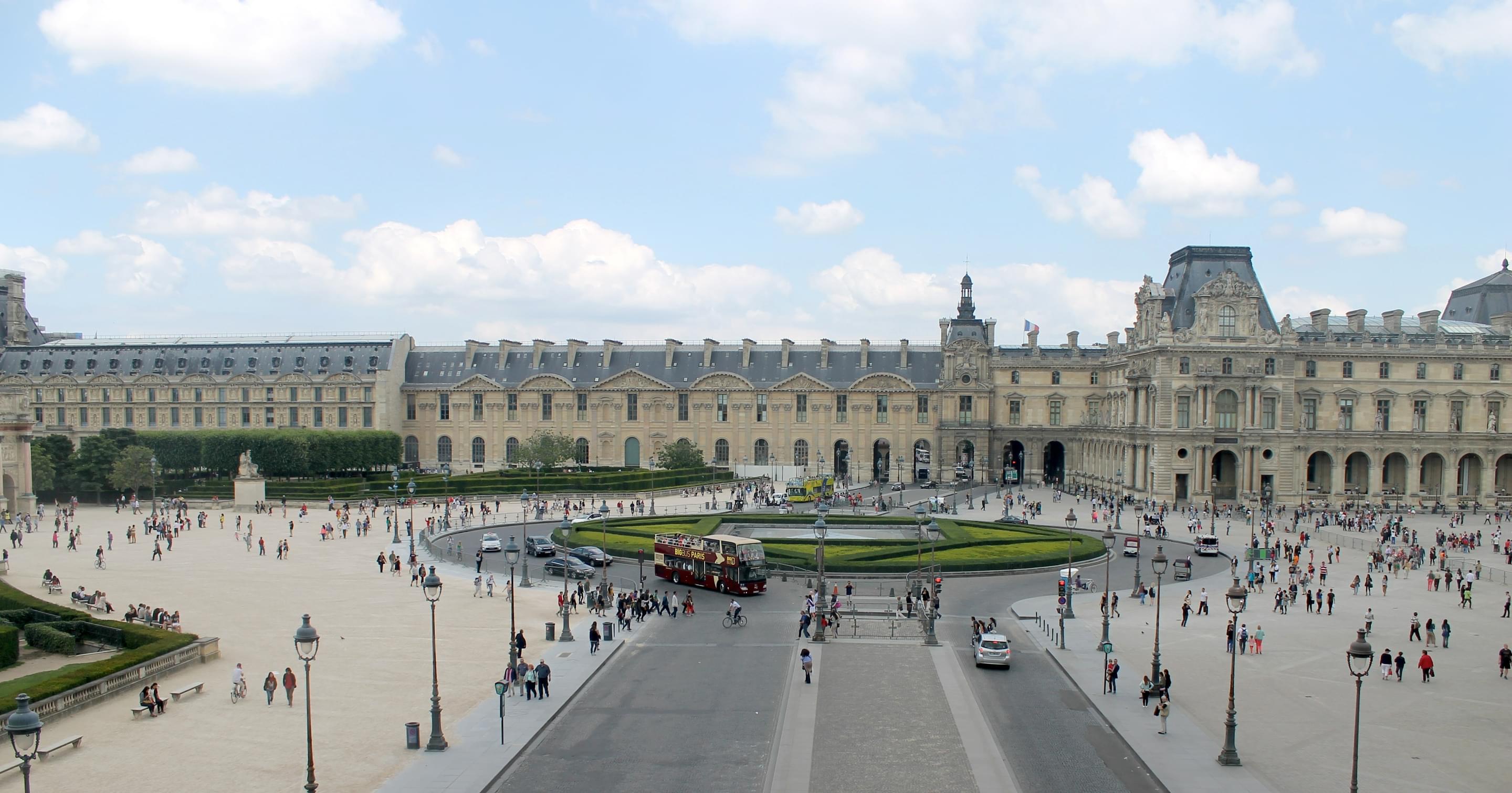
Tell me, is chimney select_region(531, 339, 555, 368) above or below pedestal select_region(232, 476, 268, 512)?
above

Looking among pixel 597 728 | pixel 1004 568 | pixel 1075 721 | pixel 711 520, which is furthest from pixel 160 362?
Answer: pixel 1075 721

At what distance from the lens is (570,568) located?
5012cm

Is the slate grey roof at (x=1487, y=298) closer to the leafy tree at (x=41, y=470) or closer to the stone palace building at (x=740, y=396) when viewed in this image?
the stone palace building at (x=740, y=396)

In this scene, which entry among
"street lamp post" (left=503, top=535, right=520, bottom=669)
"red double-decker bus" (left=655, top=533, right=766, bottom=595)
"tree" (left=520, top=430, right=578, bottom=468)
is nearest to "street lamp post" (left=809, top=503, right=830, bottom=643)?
"red double-decker bus" (left=655, top=533, right=766, bottom=595)

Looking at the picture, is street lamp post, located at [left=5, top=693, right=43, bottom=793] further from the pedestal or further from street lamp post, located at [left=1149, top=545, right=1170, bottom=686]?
the pedestal

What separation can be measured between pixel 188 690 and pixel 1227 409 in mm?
75711

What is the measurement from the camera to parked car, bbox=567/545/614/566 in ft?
176

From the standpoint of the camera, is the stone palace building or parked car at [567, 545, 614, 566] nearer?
parked car at [567, 545, 614, 566]

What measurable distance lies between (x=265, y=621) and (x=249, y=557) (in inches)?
761

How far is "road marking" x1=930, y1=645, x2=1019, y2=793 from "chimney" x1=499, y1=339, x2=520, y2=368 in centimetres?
8468

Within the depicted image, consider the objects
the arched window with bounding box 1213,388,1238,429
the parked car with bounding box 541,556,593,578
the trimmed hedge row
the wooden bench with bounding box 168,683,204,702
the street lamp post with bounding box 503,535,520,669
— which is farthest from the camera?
the arched window with bounding box 1213,388,1238,429

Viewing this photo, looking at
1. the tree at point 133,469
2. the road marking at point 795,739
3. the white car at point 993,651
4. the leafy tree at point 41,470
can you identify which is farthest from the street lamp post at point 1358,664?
→ the leafy tree at point 41,470

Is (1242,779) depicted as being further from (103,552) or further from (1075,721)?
(103,552)

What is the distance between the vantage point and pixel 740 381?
109188 millimetres
